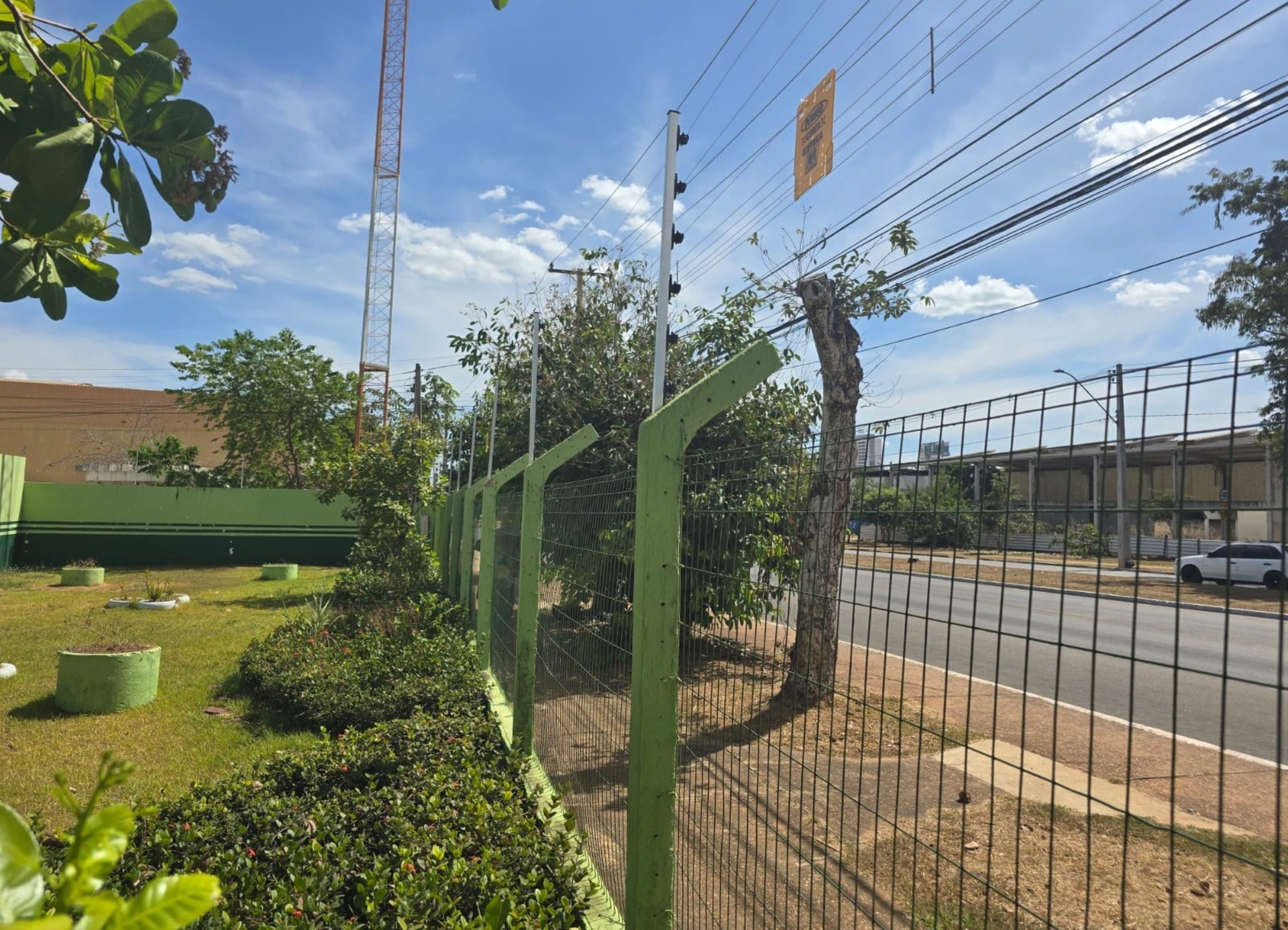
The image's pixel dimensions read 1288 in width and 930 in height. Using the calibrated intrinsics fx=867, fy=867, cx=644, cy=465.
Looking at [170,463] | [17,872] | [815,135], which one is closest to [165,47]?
[17,872]

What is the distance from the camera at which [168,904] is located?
51cm

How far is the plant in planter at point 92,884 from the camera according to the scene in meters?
0.50

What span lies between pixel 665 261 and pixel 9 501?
70.9ft

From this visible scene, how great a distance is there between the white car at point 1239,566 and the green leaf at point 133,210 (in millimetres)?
1987

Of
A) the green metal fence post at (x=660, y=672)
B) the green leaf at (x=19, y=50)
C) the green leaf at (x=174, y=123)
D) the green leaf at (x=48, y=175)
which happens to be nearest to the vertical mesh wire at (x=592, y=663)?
the green metal fence post at (x=660, y=672)

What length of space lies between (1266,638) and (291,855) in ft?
11.0

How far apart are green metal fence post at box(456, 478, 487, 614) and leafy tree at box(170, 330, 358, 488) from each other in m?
19.7

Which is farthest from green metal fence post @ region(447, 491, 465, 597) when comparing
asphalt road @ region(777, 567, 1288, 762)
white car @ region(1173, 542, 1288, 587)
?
white car @ region(1173, 542, 1288, 587)

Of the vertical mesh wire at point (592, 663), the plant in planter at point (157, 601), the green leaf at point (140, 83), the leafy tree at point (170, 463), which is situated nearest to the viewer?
the green leaf at point (140, 83)

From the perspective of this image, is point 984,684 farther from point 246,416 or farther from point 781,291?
point 246,416

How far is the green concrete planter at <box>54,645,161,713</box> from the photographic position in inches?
277

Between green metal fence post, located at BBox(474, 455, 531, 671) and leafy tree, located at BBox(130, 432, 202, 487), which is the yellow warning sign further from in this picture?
leafy tree, located at BBox(130, 432, 202, 487)

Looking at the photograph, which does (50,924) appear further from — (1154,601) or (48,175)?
(48,175)

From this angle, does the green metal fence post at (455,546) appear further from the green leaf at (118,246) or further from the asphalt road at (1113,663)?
the green leaf at (118,246)
